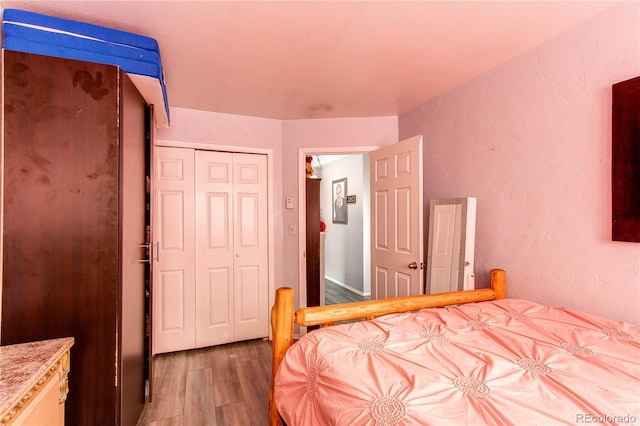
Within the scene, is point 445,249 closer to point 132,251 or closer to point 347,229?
point 132,251

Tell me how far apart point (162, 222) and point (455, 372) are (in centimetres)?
261

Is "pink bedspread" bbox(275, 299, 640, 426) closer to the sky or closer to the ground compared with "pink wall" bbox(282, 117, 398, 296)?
closer to the ground

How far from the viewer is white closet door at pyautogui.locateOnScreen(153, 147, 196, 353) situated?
270cm

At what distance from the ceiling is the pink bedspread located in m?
1.49

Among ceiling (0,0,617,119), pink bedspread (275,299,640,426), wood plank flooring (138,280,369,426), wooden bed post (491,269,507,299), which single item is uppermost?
ceiling (0,0,617,119)

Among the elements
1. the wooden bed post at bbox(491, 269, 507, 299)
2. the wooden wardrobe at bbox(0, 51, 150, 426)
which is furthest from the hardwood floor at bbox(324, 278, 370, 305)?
the wooden wardrobe at bbox(0, 51, 150, 426)

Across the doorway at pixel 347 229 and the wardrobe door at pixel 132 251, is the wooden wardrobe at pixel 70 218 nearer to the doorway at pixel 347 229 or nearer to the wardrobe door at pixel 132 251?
the wardrobe door at pixel 132 251

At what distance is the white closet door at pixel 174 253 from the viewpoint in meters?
2.70

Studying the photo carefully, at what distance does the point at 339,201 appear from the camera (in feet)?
17.3

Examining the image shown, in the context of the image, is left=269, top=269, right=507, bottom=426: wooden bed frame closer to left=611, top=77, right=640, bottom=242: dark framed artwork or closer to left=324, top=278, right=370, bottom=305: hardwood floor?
left=611, top=77, right=640, bottom=242: dark framed artwork

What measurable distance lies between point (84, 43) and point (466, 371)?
2096 mm

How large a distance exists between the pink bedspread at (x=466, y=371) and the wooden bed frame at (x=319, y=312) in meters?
0.07

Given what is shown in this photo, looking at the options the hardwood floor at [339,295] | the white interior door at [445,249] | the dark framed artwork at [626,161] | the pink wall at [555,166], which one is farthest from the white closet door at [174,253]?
the dark framed artwork at [626,161]

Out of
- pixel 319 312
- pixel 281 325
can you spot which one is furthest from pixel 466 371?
pixel 281 325
